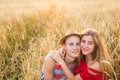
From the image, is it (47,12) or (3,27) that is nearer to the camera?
(3,27)

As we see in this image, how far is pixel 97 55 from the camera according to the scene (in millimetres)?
3033

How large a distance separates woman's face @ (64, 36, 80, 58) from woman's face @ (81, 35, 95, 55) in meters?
0.07

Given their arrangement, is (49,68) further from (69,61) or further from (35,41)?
(35,41)

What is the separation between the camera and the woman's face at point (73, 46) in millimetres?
3072

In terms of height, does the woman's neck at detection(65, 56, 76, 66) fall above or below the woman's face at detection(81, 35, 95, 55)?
below

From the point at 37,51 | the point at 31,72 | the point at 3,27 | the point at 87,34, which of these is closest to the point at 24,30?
the point at 3,27

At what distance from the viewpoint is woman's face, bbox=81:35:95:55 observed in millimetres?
2998

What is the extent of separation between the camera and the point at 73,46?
3.09 m

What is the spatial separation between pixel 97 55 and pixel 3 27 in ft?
7.27

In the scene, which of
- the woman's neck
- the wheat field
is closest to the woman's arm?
the woman's neck

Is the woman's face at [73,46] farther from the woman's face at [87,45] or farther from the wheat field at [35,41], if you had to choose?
the wheat field at [35,41]

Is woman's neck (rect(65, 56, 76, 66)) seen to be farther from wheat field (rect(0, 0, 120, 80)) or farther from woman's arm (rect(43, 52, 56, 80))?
wheat field (rect(0, 0, 120, 80))

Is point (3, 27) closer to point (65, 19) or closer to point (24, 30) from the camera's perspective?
point (24, 30)

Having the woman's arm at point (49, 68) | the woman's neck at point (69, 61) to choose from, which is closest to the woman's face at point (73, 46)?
the woman's neck at point (69, 61)
